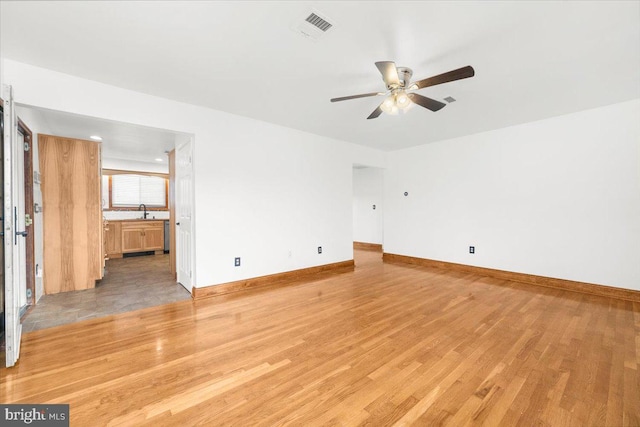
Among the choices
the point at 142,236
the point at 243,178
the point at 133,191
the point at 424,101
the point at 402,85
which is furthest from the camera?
the point at 133,191

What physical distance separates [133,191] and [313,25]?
706 centimetres

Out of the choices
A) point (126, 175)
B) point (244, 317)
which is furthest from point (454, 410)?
point (126, 175)

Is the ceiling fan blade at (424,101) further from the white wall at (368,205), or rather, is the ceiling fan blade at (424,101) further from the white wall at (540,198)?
the white wall at (368,205)

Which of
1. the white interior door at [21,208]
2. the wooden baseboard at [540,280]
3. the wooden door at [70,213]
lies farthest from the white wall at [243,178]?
the wooden baseboard at [540,280]

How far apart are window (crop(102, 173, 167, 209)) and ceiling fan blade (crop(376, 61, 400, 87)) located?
710 centimetres

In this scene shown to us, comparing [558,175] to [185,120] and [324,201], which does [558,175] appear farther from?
[185,120]

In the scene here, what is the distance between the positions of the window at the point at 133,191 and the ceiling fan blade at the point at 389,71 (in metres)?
7.10

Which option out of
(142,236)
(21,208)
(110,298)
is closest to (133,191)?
(142,236)

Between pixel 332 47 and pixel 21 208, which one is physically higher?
pixel 332 47

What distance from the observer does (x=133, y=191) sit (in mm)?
6949

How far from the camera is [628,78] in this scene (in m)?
2.79

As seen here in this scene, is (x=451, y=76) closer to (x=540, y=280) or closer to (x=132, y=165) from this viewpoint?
(x=540, y=280)

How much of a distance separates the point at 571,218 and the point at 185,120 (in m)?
5.60

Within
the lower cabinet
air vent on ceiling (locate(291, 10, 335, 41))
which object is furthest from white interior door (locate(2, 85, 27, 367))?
the lower cabinet
